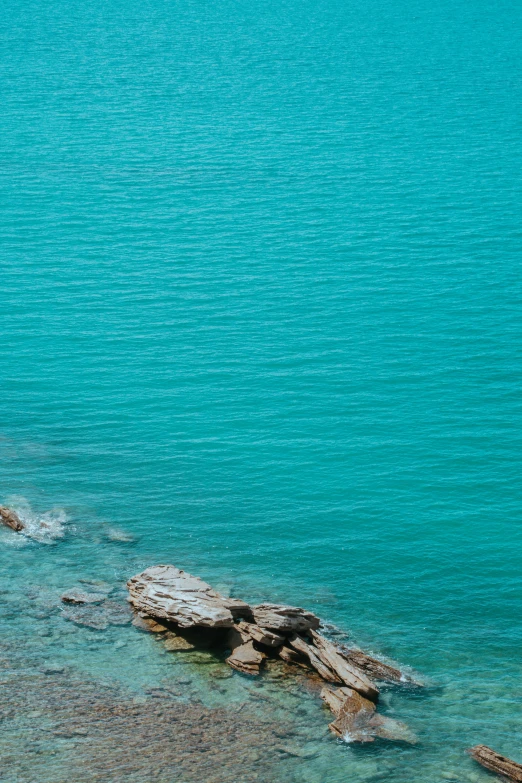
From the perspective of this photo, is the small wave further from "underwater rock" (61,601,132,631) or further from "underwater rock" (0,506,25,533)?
"underwater rock" (61,601,132,631)

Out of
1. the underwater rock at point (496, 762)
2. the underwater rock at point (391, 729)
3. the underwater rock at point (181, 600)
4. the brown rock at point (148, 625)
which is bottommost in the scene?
the underwater rock at point (496, 762)

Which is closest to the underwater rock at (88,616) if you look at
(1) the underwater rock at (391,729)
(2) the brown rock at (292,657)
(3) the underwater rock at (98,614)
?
(3) the underwater rock at (98,614)

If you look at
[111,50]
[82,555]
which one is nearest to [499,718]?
[82,555]

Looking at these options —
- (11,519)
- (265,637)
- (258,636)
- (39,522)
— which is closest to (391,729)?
(265,637)

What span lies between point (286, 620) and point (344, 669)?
258 cm

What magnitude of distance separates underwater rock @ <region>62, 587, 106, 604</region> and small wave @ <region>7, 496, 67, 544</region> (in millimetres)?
4529

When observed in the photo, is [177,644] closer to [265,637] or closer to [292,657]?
[265,637]

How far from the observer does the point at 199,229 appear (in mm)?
77438

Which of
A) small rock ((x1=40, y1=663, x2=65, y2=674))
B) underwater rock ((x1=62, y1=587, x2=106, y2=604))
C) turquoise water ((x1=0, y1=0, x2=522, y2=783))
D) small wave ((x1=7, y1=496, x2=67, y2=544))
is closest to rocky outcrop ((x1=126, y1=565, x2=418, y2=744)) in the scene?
turquoise water ((x1=0, y1=0, x2=522, y2=783))

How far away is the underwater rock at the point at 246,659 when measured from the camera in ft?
105

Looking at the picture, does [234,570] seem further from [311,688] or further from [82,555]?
[311,688]

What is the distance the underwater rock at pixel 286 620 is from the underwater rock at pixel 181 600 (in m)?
0.81

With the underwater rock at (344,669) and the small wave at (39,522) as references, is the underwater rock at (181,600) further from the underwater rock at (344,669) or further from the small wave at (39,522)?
the small wave at (39,522)

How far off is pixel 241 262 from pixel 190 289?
211 inches
